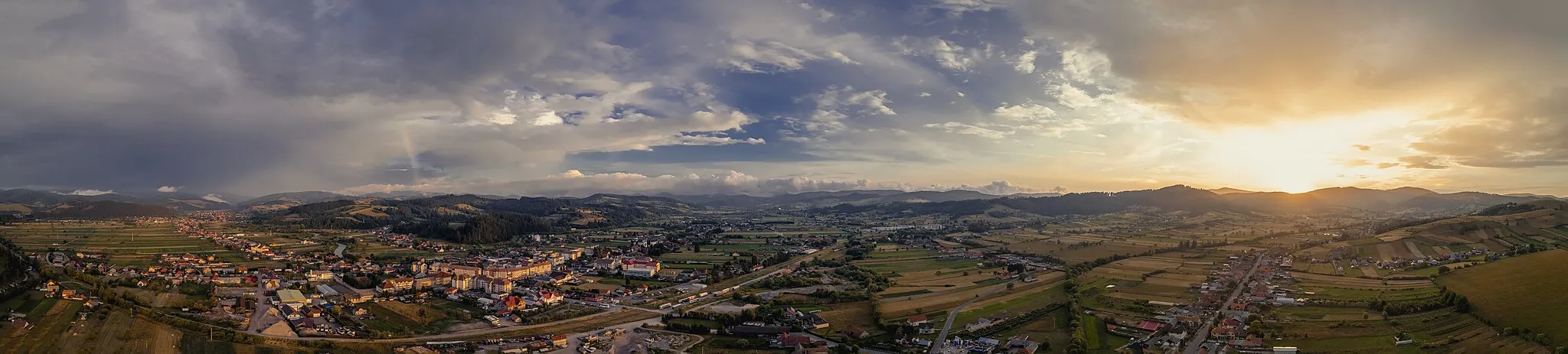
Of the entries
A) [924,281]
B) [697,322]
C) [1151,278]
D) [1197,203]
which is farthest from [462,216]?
[1197,203]

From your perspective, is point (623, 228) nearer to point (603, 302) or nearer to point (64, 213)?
A: point (603, 302)

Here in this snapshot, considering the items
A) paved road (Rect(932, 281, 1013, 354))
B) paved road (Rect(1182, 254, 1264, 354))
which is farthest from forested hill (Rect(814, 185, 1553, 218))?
paved road (Rect(932, 281, 1013, 354))

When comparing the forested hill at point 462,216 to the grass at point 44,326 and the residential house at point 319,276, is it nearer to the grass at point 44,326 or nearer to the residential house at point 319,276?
the residential house at point 319,276

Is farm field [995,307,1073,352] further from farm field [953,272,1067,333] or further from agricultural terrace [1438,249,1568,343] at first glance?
agricultural terrace [1438,249,1568,343]

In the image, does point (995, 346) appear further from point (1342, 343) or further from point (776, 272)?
point (776, 272)

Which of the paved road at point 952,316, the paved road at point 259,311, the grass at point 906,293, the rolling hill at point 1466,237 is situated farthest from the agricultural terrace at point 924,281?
the rolling hill at point 1466,237

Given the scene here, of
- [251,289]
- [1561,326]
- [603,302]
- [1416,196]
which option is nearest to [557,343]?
[603,302]
